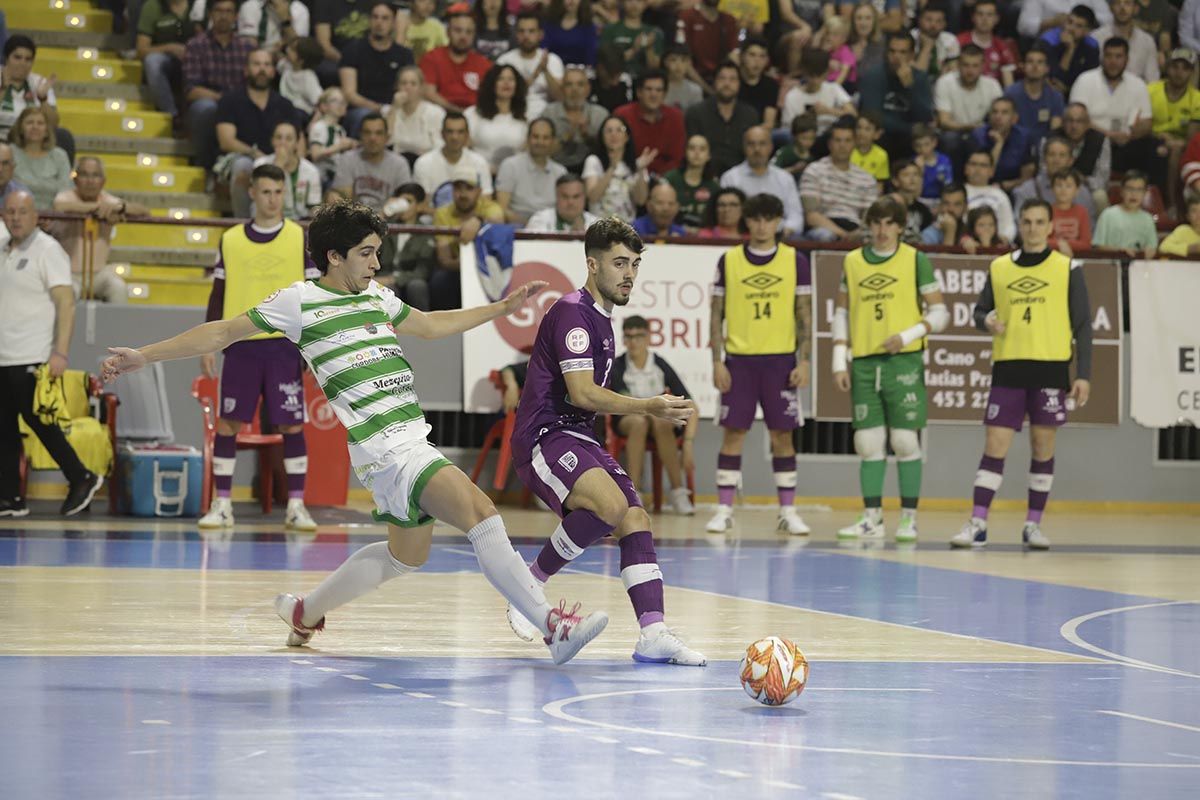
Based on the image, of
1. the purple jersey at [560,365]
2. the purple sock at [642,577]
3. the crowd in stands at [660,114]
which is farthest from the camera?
the crowd in stands at [660,114]

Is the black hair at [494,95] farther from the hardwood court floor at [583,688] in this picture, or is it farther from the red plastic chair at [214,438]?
the hardwood court floor at [583,688]

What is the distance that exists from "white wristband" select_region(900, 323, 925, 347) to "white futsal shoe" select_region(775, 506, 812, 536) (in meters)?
1.61

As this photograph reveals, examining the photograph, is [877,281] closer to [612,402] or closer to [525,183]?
[525,183]

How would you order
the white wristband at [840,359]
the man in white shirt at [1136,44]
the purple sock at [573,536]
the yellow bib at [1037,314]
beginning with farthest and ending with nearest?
1. the man in white shirt at [1136,44]
2. the white wristband at [840,359]
3. the yellow bib at [1037,314]
4. the purple sock at [573,536]

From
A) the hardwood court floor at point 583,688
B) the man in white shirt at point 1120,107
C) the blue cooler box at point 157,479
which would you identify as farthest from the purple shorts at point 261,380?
the man in white shirt at point 1120,107

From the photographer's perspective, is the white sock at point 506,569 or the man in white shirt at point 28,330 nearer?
the white sock at point 506,569

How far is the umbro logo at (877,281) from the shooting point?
498 inches

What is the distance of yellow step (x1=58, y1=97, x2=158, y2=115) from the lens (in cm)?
1672

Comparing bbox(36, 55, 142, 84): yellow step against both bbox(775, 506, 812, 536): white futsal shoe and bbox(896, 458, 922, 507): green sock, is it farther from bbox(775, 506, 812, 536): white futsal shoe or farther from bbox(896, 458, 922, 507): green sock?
bbox(896, 458, 922, 507): green sock

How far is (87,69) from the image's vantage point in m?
17.1

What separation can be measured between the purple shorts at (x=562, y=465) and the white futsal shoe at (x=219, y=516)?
18.0 ft

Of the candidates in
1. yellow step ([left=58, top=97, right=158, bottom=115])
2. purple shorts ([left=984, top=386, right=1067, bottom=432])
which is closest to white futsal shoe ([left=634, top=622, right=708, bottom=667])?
purple shorts ([left=984, top=386, right=1067, bottom=432])

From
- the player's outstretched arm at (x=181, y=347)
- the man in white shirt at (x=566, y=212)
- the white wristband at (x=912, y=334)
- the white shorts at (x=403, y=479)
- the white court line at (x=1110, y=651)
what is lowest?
the white court line at (x=1110, y=651)

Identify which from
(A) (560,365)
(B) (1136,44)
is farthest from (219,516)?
(B) (1136,44)
